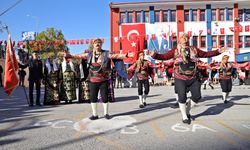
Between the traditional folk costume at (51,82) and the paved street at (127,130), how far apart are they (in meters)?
1.84

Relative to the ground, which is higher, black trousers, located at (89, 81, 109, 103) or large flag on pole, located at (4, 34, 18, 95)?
large flag on pole, located at (4, 34, 18, 95)

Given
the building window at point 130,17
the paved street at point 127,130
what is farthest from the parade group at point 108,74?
the building window at point 130,17

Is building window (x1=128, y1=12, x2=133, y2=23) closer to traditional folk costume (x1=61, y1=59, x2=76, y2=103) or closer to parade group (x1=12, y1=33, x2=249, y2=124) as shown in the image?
parade group (x1=12, y1=33, x2=249, y2=124)

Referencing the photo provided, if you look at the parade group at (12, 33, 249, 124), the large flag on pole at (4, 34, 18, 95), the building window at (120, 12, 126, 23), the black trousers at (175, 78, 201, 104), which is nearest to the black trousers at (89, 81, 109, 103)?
the parade group at (12, 33, 249, 124)

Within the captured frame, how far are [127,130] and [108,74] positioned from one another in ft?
6.12

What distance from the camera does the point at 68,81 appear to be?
11.2 m

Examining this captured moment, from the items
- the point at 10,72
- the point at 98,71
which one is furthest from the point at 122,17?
Result: the point at 98,71

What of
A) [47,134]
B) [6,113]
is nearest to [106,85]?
[47,134]

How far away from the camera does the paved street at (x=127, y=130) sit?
5.39 m

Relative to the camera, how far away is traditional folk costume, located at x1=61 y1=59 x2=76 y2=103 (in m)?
11.2

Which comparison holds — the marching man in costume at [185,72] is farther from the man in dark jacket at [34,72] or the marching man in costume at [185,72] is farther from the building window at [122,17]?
the building window at [122,17]

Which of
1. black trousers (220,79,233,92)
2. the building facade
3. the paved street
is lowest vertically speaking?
the paved street

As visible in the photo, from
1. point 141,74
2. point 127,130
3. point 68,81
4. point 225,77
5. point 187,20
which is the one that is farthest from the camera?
point 187,20

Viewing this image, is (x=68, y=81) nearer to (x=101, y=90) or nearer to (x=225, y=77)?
(x=101, y=90)
